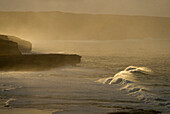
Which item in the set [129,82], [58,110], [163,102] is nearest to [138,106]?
[163,102]

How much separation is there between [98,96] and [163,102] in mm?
1806

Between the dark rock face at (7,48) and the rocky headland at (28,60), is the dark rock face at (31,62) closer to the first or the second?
the rocky headland at (28,60)

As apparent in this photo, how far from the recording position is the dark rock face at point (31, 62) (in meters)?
13.4

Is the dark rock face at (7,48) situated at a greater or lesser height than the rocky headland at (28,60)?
greater

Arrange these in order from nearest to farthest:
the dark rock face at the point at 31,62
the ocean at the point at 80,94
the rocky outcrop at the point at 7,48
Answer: the ocean at the point at 80,94 < the dark rock face at the point at 31,62 < the rocky outcrop at the point at 7,48

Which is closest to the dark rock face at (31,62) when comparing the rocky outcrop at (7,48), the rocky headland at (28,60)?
the rocky headland at (28,60)

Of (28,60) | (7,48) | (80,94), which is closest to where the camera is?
(80,94)

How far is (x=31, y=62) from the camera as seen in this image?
14.1 metres

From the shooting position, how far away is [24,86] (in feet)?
30.8

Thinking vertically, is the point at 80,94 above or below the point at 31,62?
below

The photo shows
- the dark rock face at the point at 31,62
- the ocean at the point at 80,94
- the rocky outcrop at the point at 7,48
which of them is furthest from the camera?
the rocky outcrop at the point at 7,48

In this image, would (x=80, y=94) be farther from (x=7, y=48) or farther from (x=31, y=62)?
(x=7, y=48)

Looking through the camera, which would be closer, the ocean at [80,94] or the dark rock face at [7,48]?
the ocean at [80,94]

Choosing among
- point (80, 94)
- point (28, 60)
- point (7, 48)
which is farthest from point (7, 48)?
point (80, 94)
